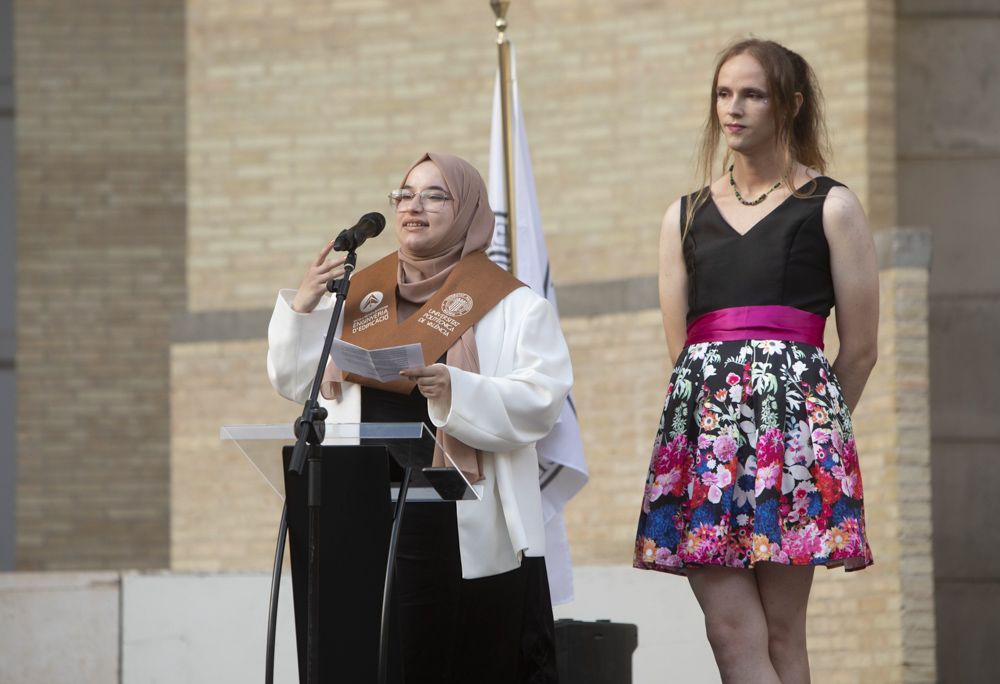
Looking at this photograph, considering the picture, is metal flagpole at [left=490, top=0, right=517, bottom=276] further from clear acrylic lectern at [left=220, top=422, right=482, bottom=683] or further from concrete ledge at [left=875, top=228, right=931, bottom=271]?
clear acrylic lectern at [left=220, top=422, right=482, bottom=683]

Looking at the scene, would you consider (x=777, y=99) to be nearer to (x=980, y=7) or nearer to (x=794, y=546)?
(x=794, y=546)

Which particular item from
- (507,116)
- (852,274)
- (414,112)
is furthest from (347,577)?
(414,112)

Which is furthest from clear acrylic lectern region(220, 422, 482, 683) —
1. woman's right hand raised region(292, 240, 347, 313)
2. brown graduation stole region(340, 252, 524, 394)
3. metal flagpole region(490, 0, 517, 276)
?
metal flagpole region(490, 0, 517, 276)

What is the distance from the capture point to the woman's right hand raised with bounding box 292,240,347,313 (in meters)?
3.64

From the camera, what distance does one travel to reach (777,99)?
3.60 m

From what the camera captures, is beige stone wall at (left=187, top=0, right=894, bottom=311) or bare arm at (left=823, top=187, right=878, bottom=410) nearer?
bare arm at (left=823, top=187, right=878, bottom=410)

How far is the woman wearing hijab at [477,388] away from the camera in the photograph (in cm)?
368

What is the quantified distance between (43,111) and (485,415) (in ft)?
29.1

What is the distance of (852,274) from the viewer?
141 inches

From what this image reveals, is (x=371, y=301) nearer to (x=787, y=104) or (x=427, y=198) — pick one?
(x=427, y=198)

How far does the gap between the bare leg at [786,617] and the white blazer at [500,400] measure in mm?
605

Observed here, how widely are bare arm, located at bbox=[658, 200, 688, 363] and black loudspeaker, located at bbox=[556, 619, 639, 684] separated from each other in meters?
1.36

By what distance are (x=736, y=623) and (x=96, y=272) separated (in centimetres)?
→ 906

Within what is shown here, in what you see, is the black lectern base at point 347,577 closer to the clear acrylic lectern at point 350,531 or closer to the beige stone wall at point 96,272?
the clear acrylic lectern at point 350,531
